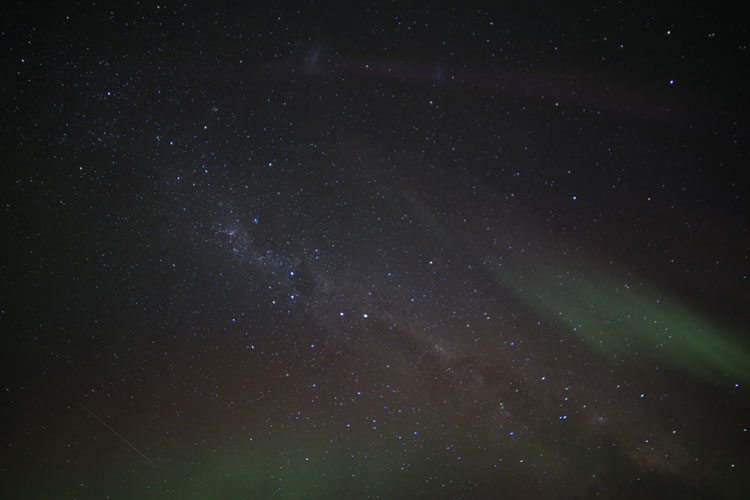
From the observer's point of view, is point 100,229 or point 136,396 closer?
point 100,229

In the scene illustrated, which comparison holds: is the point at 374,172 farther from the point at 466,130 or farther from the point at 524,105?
the point at 524,105

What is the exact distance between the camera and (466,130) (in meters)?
1.05

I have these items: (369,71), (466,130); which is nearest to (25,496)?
(369,71)

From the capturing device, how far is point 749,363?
4.03ft

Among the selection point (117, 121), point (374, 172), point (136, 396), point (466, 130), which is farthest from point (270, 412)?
point (466, 130)

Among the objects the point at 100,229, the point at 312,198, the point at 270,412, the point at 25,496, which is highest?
the point at 312,198

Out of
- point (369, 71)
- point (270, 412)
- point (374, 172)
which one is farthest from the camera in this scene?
point (270, 412)

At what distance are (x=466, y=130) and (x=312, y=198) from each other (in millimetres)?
566

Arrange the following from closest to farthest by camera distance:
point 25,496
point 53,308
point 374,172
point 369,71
Result: point 369,71
point 374,172
point 53,308
point 25,496

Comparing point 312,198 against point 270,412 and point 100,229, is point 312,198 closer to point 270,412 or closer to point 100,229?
point 100,229

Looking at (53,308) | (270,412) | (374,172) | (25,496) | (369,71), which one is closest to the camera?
(369,71)

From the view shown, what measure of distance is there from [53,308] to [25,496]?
1172 mm

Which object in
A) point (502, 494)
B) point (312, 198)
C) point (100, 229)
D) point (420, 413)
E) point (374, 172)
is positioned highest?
point (374, 172)

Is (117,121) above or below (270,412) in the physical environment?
above
